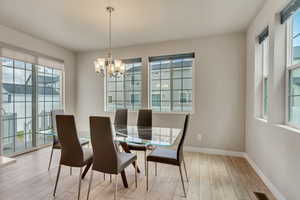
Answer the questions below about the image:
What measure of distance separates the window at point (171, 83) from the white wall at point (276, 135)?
53.5 inches

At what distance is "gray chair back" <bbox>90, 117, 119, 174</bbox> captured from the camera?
161 cm

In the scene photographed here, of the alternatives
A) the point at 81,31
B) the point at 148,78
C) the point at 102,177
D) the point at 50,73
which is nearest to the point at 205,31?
the point at 148,78

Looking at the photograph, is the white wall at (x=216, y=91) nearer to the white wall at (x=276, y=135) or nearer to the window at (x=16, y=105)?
the white wall at (x=276, y=135)

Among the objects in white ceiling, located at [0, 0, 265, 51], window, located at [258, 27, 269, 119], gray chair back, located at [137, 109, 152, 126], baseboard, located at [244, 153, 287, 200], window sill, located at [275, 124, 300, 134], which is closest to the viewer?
window sill, located at [275, 124, 300, 134]

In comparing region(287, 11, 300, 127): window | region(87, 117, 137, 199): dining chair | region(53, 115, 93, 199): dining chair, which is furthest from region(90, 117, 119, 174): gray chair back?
region(287, 11, 300, 127): window

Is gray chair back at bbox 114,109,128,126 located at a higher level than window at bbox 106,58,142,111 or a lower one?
lower

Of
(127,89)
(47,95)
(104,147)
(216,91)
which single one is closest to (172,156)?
(104,147)

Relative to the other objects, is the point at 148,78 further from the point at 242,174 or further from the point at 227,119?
the point at 242,174

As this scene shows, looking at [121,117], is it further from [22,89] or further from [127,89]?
[22,89]

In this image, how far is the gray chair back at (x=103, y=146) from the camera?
161 centimetres

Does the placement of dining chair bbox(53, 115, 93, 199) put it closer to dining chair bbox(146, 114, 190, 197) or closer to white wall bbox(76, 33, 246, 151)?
dining chair bbox(146, 114, 190, 197)

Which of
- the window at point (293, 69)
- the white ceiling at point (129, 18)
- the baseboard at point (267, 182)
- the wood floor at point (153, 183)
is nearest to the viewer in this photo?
the window at point (293, 69)

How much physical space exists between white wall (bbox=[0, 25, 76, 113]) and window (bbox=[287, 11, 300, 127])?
4539 mm

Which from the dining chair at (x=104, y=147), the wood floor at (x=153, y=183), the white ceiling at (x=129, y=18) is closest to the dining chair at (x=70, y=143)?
the dining chair at (x=104, y=147)
